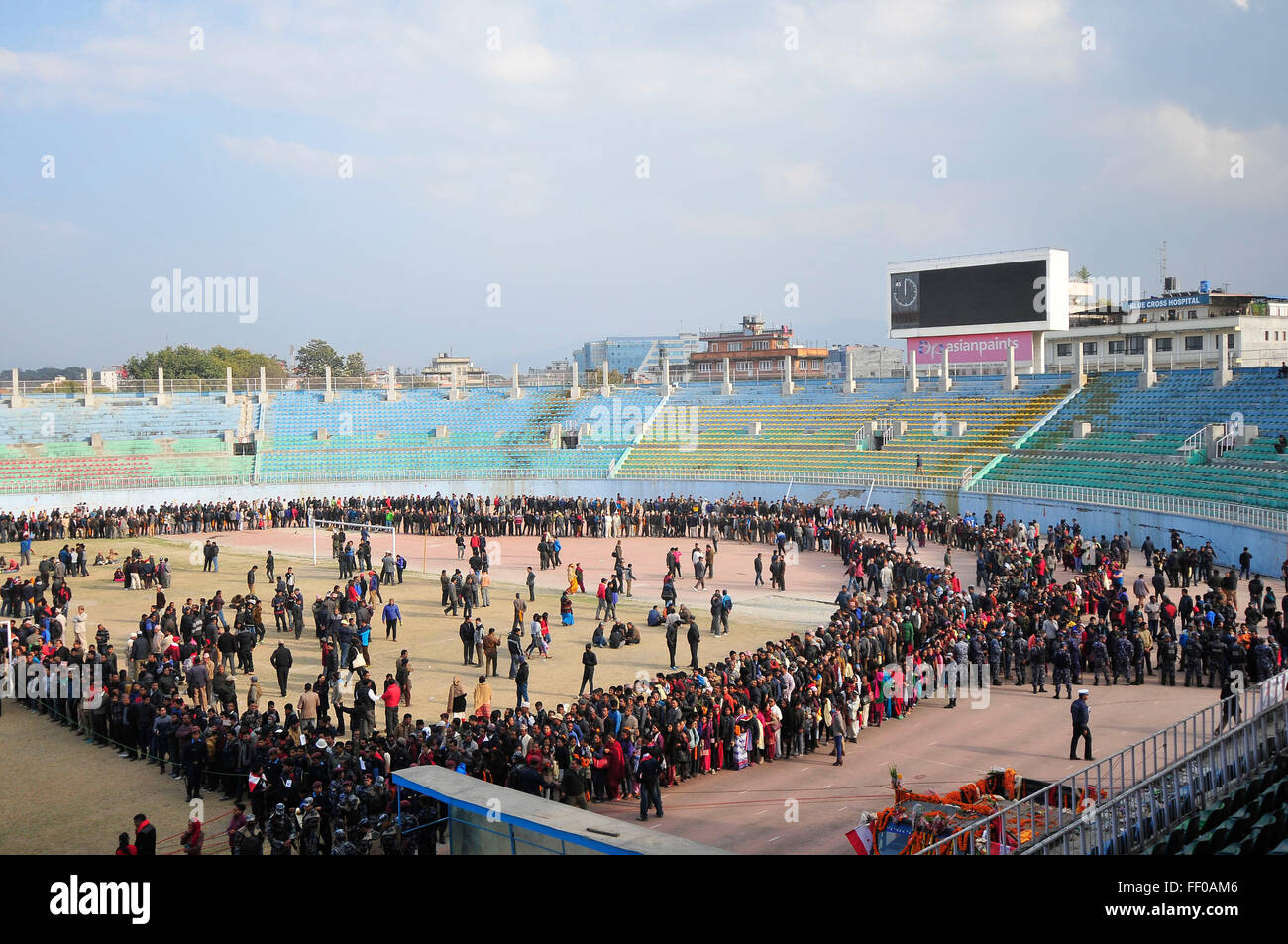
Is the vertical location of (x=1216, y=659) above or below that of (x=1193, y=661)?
above

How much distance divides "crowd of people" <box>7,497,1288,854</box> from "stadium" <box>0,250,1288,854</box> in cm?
14

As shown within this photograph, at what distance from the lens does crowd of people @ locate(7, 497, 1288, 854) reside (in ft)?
48.4

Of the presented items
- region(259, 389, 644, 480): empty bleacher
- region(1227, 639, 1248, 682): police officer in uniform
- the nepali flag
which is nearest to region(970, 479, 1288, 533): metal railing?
region(1227, 639, 1248, 682): police officer in uniform

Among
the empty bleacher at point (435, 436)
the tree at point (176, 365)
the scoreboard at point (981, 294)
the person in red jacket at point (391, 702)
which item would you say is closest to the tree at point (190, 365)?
the tree at point (176, 365)

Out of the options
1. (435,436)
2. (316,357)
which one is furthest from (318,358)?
(435,436)

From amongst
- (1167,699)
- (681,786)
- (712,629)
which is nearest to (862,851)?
(681,786)

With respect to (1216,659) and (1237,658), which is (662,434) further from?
(1237,658)

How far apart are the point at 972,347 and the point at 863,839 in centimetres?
4404

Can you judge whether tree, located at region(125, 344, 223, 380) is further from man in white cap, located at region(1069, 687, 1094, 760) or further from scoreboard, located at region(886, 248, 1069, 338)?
man in white cap, located at region(1069, 687, 1094, 760)

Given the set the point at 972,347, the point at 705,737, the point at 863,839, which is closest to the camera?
the point at 863,839

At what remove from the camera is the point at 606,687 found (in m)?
20.8
